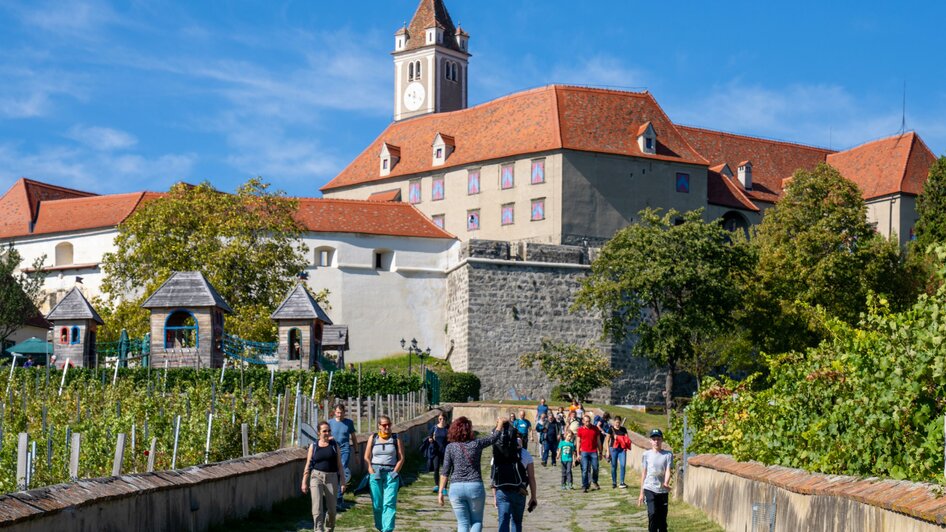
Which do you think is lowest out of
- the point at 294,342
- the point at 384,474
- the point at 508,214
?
the point at 384,474

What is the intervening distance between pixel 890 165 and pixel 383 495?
6962cm

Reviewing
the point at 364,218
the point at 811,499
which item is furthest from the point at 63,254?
A: the point at 811,499

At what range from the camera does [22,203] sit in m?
78.2

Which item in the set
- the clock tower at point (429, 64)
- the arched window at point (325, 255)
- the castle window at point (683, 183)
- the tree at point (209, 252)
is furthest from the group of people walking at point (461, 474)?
the clock tower at point (429, 64)

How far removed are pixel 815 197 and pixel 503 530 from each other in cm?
5204

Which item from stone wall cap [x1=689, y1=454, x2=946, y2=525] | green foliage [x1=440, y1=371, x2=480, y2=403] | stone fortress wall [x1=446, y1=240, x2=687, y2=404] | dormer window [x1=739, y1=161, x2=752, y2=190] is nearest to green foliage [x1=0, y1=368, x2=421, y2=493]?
stone wall cap [x1=689, y1=454, x2=946, y2=525]

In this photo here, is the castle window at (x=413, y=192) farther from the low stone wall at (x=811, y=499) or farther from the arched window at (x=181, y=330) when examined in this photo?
the low stone wall at (x=811, y=499)

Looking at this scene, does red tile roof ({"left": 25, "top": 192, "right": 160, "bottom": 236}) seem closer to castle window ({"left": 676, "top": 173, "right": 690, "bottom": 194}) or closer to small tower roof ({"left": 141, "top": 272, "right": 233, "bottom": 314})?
castle window ({"left": 676, "top": 173, "right": 690, "bottom": 194})

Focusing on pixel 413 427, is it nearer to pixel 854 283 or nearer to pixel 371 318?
pixel 854 283

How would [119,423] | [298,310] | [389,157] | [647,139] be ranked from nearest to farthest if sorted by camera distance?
1. [119,423]
2. [298,310]
3. [647,139]
4. [389,157]

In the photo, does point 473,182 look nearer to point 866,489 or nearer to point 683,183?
point 683,183

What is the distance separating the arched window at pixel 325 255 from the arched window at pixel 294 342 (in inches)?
906

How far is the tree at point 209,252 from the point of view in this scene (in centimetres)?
5681

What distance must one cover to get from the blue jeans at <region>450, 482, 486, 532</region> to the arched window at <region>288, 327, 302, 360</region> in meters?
32.2
